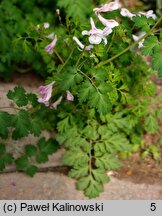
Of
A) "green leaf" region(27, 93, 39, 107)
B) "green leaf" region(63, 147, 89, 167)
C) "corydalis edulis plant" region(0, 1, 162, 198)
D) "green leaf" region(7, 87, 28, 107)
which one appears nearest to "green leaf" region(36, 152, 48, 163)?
"corydalis edulis plant" region(0, 1, 162, 198)

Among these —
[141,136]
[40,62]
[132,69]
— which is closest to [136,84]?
[132,69]

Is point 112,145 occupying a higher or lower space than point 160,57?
lower

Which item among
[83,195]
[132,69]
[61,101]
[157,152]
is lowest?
[83,195]

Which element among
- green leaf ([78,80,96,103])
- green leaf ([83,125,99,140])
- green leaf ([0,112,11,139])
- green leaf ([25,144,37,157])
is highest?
green leaf ([78,80,96,103])

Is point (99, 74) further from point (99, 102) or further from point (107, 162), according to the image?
point (107, 162)

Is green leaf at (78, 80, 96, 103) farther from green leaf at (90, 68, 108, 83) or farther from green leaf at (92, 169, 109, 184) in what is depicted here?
green leaf at (92, 169, 109, 184)

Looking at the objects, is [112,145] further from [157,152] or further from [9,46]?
[9,46]

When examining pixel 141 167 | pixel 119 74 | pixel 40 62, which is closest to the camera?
pixel 119 74
